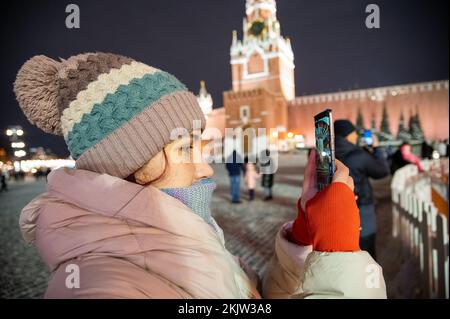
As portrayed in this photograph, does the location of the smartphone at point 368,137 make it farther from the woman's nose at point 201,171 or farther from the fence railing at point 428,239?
the woman's nose at point 201,171

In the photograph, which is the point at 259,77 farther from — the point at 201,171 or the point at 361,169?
the point at 201,171

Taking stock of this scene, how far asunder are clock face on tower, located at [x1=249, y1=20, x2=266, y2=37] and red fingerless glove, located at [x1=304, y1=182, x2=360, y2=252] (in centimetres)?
4143

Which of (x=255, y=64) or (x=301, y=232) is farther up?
(x=255, y=64)

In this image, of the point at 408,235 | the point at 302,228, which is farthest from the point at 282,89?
the point at 302,228

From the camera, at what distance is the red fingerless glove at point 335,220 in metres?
0.70

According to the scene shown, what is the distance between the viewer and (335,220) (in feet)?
2.34

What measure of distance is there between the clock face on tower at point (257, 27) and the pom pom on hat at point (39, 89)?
41.3 metres

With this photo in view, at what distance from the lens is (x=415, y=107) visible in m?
33.5

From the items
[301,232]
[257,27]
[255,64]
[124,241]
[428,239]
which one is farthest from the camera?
[257,27]

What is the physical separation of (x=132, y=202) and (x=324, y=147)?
22.6 inches

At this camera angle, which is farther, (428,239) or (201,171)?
(428,239)

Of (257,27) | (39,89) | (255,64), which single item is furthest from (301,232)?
(257,27)

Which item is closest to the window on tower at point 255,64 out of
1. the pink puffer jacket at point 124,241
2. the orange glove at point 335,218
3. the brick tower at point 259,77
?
the brick tower at point 259,77

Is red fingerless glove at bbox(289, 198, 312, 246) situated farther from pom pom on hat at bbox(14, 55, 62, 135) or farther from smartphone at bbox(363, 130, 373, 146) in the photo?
smartphone at bbox(363, 130, 373, 146)
